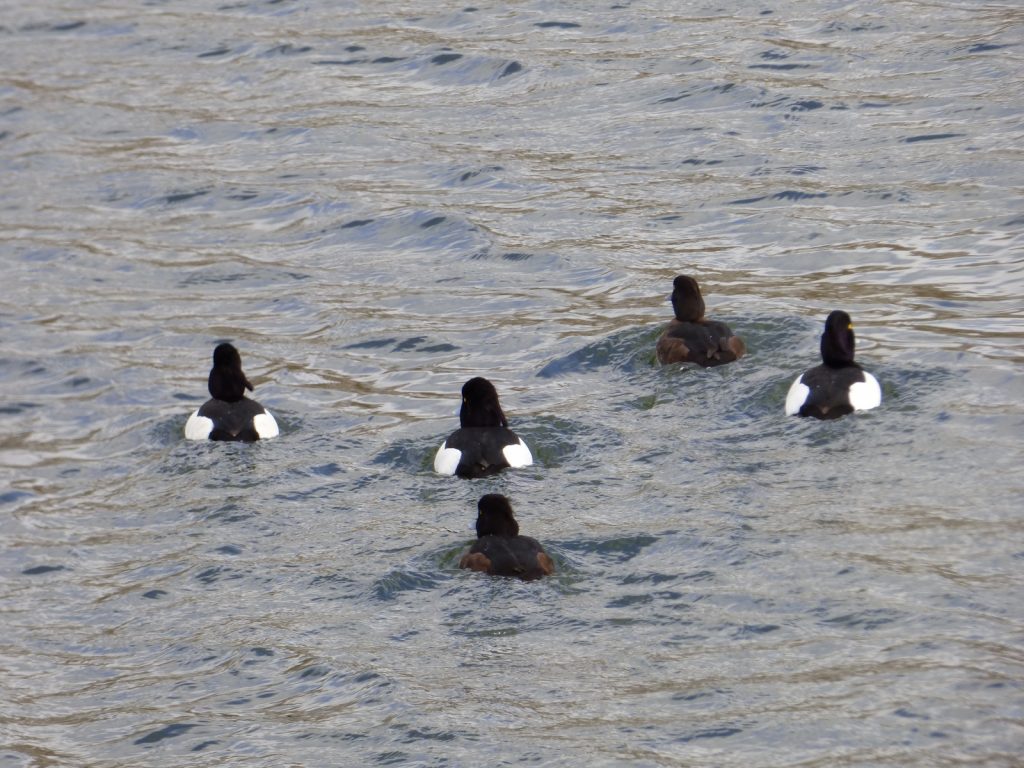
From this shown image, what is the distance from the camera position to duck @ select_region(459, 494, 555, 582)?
34.2 feet

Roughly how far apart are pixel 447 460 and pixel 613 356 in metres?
2.46

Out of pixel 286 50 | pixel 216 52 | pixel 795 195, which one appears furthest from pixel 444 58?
pixel 795 195

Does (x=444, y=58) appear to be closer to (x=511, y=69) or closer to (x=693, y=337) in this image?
(x=511, y=69)

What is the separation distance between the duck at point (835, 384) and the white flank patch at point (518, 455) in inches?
75.3

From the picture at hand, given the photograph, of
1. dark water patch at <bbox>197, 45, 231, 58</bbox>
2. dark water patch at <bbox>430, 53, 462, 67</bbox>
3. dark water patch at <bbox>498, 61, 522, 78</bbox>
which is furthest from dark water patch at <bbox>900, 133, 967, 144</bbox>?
dark water patch at <bbox>197, 45, 231, 58</bbox>

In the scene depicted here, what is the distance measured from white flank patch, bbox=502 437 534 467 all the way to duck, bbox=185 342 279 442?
7.25 feet

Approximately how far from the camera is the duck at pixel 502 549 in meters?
10.4

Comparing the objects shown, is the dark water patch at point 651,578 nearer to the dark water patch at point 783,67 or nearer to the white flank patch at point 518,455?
the white flank patch at point 518,455

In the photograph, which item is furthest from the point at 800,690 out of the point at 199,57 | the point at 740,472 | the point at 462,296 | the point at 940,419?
the point at 199,57

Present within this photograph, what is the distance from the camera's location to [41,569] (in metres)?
11.7

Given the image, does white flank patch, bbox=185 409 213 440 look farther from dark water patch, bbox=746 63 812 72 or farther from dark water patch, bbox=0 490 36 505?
dark water patch, bbox=746 63 812 72

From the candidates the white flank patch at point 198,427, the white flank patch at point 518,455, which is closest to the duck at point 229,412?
the white flank patch at point 198,427

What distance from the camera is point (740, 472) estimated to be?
11.6m

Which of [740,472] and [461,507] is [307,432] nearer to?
[461,507]
